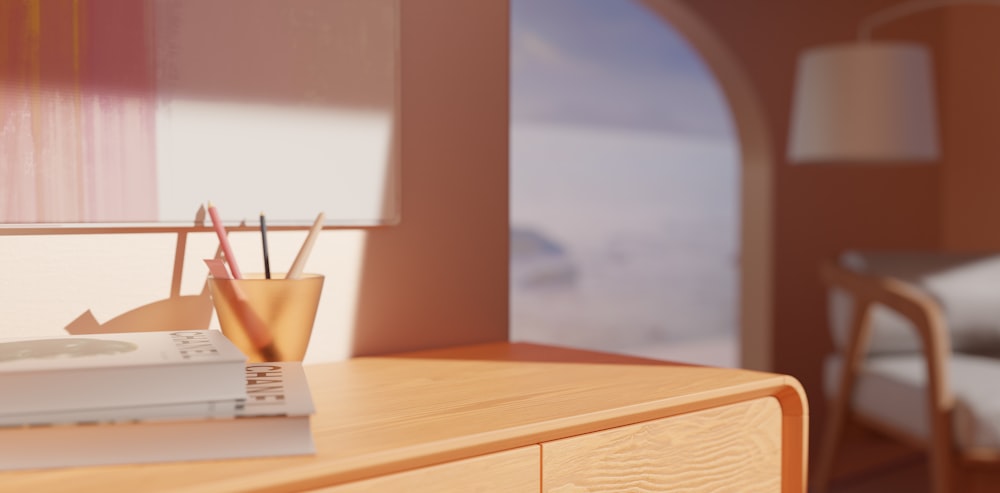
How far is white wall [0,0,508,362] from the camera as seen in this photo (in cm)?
121

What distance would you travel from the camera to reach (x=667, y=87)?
6379mm

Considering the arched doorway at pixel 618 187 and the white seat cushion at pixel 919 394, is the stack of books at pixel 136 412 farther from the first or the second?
the arched doorway at pixel 618 187

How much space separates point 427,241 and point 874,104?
2.14m

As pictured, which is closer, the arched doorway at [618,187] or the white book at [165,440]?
the white book at [165,440]

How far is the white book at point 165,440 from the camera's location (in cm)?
72

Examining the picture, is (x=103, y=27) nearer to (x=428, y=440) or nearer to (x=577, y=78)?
(x=428, y=440)

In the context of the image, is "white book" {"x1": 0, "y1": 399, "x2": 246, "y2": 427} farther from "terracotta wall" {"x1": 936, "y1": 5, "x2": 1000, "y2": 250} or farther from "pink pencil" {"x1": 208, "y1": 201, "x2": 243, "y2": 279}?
"terracotta wall" {"x1": 936, "y1": 5, "x2": 1000, "y2": 250}

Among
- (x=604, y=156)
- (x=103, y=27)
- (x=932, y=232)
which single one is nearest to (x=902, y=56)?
(x=932, y=232)

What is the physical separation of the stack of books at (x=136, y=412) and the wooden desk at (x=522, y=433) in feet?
0.05

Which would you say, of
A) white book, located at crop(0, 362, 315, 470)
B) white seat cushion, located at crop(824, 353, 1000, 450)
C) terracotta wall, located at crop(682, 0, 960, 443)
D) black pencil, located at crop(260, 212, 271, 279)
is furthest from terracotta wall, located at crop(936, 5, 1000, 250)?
white book, located at crop(0, 362, 315, 470)

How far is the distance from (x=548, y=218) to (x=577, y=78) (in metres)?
0.92

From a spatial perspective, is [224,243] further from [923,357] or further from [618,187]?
[618,187]

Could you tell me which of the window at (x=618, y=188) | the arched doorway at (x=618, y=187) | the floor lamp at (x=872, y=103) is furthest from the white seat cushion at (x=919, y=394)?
the window at (x=618, y=188)

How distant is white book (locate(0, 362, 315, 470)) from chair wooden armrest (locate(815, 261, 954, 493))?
2.24 meters
